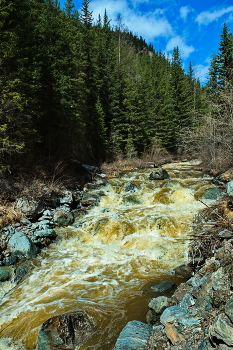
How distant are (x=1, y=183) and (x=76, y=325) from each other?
775 cm

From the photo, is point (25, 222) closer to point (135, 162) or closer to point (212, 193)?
point (212, 193)

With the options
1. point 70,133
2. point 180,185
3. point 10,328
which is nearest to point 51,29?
point 70,133

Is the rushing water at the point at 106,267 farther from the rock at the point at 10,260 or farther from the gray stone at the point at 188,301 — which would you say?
the gray stone at the point at 188,301

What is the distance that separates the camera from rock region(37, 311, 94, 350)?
4137 mm

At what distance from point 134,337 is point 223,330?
5.85ft

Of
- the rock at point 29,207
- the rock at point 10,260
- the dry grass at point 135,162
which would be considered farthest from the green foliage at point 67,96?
the rock at point 10,260

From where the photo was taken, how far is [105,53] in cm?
2691

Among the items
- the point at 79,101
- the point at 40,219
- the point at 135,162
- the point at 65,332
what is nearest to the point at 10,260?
the point at 40,219

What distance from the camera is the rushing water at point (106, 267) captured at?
194 inches

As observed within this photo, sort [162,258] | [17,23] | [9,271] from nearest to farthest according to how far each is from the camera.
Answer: [9,271], [162,258], [17,23]

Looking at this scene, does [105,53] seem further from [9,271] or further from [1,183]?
[9,271]

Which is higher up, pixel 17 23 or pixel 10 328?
pixel 17 23

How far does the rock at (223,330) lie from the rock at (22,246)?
6.55 meters

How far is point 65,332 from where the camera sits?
4289mm
